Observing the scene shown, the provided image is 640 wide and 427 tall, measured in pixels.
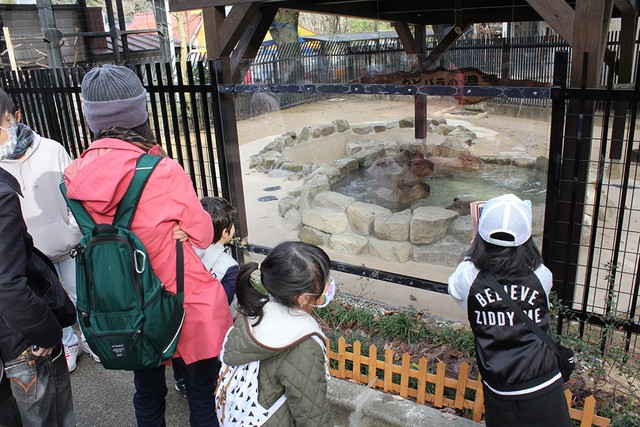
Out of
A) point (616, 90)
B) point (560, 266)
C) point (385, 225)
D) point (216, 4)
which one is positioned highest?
point (216, 4)

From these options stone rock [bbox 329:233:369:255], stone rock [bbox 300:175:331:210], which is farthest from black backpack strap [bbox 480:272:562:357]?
stone rock [bbox 300:175:331:210]

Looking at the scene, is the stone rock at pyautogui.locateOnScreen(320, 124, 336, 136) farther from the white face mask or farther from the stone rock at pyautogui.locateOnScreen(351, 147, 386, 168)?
the white face mask

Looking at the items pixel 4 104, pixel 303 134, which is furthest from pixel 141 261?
pixel 303 134

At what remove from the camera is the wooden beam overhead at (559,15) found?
2.53 meters

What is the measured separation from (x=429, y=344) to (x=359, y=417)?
0.74 meters

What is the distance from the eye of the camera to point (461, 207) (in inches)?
235

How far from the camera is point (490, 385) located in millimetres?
1806

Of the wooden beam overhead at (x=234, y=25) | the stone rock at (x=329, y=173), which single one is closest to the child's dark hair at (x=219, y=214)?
the wooden beam overhead at (x=234, y=25)

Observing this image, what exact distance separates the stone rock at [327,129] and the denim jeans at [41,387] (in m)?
7.06

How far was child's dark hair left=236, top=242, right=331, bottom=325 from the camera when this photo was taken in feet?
5.23

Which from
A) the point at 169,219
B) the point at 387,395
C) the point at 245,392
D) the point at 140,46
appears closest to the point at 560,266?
the point at 387,395

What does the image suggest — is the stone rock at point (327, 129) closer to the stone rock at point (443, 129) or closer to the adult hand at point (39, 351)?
the stone rock at point (443, 129)

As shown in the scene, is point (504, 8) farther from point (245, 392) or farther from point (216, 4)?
point (245, 392)

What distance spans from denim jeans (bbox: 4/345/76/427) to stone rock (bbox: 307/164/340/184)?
540 centimetres
